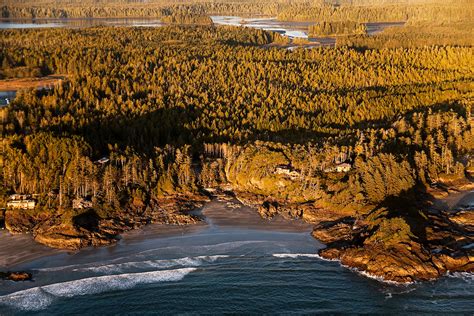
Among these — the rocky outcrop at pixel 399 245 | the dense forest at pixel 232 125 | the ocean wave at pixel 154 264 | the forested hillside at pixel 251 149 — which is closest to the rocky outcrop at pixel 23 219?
the forested hillside at pixel 251 149

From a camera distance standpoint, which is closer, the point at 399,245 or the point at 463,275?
the point at 463,275

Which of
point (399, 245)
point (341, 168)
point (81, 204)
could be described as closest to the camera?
point (399, 245)

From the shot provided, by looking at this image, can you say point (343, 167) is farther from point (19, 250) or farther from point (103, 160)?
point (19, 250)

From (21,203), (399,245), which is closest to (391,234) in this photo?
(399,245)

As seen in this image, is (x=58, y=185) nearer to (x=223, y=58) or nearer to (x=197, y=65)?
(x=197, y=65)

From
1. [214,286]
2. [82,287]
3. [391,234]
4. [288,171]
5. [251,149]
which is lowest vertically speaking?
[214,286]

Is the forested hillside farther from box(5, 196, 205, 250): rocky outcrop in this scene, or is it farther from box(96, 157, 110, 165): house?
box(96, 157, 110, 165): house
